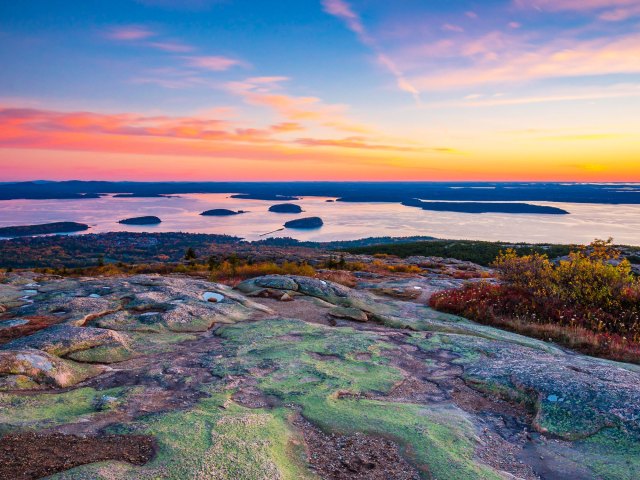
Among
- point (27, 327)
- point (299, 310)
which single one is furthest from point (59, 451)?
point (299, 310)

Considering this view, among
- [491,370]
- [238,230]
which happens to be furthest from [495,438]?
[238,230]

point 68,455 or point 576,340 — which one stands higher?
point 68,455

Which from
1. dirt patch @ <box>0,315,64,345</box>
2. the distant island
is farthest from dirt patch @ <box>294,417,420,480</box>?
the distant island

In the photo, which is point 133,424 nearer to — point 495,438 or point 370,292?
point 495,438

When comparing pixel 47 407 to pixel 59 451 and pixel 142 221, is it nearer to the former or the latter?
pixel 59 451

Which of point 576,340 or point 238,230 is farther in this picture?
point 238,230

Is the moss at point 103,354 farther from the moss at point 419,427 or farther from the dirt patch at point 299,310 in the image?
the dirt patch at point 299,310

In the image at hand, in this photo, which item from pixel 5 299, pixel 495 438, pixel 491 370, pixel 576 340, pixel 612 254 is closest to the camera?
pixel 495 438
